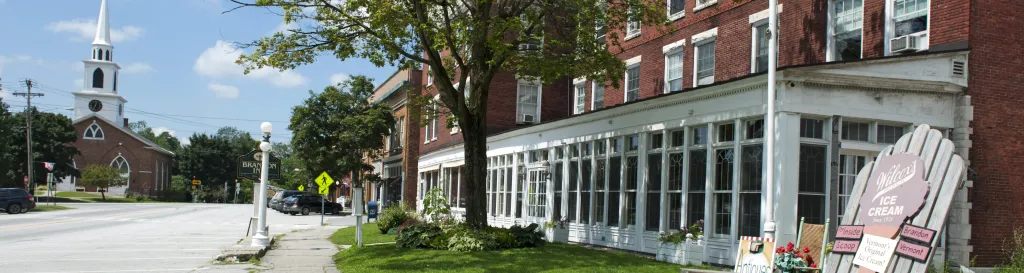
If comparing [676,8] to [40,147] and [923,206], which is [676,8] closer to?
[923,206]

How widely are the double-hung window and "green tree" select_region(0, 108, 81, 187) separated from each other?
71.9m

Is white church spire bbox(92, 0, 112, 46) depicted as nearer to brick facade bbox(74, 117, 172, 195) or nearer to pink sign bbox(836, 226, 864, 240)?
brick facade bbox(74, 117, 172, 195)

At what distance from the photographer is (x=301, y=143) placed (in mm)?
53656

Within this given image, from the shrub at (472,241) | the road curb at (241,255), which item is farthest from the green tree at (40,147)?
the shrub at (472,241)

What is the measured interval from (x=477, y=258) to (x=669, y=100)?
5258mm

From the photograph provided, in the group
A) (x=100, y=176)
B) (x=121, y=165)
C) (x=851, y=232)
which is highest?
(x=851, y=232)

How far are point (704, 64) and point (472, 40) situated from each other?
23.8 ft

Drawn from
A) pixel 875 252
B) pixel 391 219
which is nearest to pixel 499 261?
pixel 875 252

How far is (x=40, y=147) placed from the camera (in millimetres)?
80875

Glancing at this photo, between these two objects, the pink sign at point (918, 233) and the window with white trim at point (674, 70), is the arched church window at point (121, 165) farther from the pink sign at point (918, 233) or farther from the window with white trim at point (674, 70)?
the pink sign at point (918, 233)

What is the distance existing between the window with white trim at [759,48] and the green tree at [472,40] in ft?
8.02

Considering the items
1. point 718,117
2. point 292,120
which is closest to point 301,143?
point 292,120

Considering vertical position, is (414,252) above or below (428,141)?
below

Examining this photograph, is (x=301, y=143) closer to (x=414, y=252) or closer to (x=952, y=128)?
(x=414, y=252)
